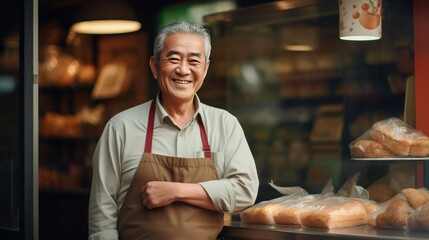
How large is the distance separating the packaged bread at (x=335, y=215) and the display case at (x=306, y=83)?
5.51 ft

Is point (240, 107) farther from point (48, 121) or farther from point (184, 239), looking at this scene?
point (184, 239)

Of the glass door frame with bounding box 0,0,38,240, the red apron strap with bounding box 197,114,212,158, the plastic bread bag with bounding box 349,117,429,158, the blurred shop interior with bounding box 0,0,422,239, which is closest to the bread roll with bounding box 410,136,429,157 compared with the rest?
the plastic bread bag with bounding box 349,117,429,158

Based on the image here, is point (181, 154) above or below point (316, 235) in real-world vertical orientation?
above

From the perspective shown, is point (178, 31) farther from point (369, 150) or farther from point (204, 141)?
point (369, 150)

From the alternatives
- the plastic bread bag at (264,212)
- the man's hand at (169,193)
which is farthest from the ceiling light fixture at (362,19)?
the man's hand at (169,193)

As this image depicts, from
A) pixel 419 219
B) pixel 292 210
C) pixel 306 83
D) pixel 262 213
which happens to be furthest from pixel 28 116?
pixel 306 83

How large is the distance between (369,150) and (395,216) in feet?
2.06

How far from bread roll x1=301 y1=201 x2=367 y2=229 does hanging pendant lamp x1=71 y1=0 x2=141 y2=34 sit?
12.2ft

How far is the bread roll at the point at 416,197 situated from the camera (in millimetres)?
3373

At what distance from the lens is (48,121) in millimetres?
7645

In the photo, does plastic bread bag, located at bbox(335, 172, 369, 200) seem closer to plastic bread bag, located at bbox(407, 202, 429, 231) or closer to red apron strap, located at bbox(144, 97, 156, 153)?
plastic bread bag, located at bbox(407, 202, 429, 231)

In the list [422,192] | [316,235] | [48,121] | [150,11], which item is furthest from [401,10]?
[48,121]

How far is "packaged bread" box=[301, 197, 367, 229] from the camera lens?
338cm

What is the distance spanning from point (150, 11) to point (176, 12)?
12.7 inches
